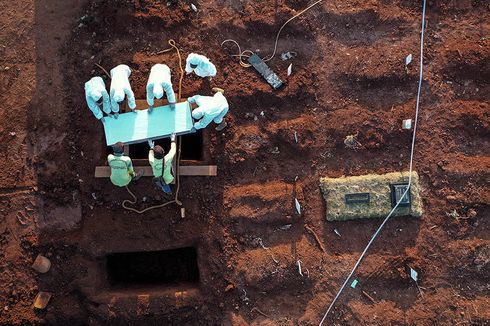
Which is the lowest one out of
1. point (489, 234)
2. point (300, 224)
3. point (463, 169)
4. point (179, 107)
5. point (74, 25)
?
point (489, 234)

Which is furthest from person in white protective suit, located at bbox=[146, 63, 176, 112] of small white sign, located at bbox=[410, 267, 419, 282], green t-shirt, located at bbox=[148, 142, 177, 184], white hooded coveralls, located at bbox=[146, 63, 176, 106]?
small white sign, located at bbox=[410, 267, 419, 282]

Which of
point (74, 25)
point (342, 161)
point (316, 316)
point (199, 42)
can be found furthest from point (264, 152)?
point (74, 25)

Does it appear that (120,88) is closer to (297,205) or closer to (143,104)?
(143,104)

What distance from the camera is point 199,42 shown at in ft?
23.7

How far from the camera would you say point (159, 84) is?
623cm

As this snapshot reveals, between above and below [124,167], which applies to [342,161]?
below

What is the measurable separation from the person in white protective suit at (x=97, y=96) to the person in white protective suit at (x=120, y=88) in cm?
11

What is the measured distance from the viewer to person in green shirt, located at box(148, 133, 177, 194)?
19.3ft

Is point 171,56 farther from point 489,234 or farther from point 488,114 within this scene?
point 489,234

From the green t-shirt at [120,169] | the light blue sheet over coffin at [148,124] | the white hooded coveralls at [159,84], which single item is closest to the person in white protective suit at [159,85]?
the white hooded coveralls at [159,84]

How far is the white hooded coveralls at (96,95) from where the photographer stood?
19.9 ft

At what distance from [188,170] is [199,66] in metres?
1.62

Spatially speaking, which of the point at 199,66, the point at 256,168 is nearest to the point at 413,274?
the point at 256,168

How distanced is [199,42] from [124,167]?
2483 millimetres
